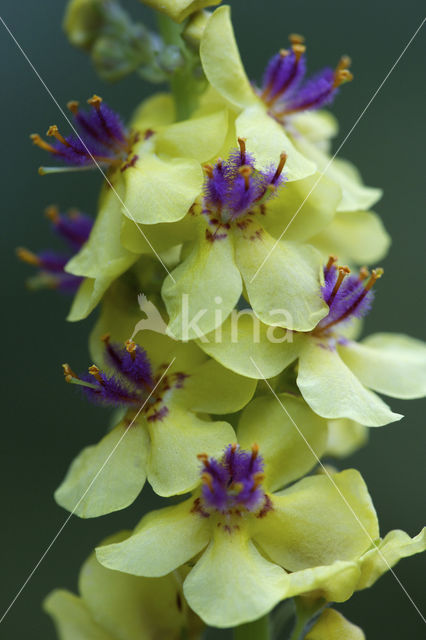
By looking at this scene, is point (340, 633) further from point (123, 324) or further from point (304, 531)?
point (123, 324)

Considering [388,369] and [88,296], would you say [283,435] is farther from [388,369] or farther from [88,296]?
[88,296]

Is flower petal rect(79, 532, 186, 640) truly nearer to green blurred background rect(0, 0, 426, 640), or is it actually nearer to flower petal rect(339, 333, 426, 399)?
flower petal rect(339, 333, 426, 399)

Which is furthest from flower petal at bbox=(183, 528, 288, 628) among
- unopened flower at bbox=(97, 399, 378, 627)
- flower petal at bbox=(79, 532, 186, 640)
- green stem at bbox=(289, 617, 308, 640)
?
flower petal at bbox=(79, 532, 186, 640)

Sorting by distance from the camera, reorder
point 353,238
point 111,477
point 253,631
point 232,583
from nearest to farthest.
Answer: point 232,583 < point 111,477 < point 253,631 < point 353,238

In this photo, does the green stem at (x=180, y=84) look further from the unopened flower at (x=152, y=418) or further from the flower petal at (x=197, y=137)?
the unopened flower at (x=152, y=418)

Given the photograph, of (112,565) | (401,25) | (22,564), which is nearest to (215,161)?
(112,565)

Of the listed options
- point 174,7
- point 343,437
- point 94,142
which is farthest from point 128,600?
point 174,7
